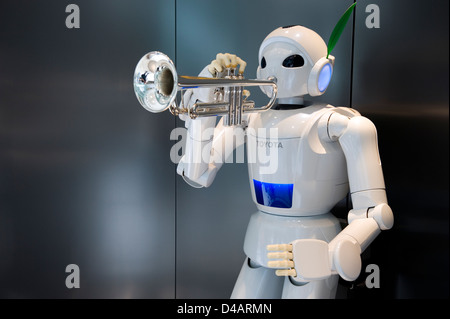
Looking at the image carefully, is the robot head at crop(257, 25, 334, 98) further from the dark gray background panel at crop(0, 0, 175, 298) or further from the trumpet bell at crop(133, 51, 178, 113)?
the dark gray background panel at crop(0, 0, 175, 298)

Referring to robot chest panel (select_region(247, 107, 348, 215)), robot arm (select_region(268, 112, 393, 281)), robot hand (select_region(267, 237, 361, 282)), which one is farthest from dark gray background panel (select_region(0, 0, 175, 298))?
robot hand (select_region(267, 237, 361, 282))

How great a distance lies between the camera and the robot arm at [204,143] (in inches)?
61.7

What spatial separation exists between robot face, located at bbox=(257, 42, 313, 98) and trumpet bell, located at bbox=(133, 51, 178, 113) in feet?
1.46

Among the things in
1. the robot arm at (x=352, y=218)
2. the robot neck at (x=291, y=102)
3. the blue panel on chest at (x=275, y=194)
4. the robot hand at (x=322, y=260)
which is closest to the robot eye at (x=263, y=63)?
the robot neck at (x=291, y=102)

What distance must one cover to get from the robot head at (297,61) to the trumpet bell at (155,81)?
17.8 inches

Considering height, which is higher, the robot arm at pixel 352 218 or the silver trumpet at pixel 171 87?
the silver trumpet at pixel 171 87

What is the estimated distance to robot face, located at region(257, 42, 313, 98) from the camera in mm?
1554

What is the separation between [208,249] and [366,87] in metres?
1.09

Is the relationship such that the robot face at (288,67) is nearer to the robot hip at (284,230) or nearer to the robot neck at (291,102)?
the robot neck at (291,102)

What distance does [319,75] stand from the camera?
60.9 inches
